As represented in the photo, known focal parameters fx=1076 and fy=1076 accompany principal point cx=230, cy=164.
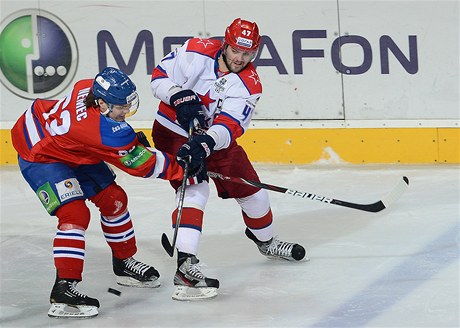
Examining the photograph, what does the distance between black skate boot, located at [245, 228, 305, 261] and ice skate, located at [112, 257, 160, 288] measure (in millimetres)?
496

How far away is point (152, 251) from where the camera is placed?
451cm

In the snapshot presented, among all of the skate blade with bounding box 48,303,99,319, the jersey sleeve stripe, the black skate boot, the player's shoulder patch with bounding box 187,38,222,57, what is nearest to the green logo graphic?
the jersey sleeve stripe

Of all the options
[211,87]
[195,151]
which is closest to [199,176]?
[195,151]

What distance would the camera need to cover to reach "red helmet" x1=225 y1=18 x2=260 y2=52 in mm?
3844

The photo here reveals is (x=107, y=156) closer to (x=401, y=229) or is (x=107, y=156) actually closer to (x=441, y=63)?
(x=401, y=229)

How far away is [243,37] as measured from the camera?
384 centimetres

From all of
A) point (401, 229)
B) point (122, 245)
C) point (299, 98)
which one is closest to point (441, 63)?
point (299, 98)

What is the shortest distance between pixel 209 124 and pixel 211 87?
16 cm

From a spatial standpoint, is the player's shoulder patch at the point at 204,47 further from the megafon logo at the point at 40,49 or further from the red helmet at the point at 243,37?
the megafon logo at the point at 40,49

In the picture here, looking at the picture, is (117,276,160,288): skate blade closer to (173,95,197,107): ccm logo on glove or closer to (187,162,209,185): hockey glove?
(187,162,209,185): hockey glove

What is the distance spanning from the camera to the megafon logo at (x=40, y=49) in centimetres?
610

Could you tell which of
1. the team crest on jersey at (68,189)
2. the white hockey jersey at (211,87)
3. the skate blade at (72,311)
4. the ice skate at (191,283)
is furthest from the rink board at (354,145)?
the skate blade at (72,311)

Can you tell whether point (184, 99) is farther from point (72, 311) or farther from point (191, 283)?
point (72, 311)

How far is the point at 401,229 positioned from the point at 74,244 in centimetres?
159
